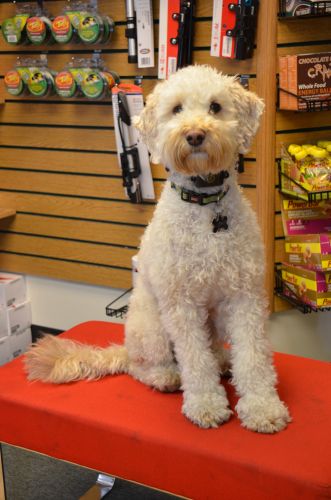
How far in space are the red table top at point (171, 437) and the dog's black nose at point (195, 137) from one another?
77 cm

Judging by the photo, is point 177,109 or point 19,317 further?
point 19,317

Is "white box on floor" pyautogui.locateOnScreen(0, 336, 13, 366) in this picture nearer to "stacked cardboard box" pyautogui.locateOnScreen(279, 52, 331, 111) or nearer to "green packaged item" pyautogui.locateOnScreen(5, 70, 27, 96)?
"green packaged item" pyautogui.locateOnScreen(5, 70, 27, 96)

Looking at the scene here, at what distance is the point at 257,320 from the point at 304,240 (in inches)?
42.4

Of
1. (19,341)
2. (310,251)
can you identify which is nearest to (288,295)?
(310,251)

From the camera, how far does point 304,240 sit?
104 inches

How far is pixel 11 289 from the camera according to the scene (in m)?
3.57

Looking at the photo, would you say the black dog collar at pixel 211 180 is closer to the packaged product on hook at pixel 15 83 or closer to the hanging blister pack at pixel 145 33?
the hanging blister pack at pixel 145 33

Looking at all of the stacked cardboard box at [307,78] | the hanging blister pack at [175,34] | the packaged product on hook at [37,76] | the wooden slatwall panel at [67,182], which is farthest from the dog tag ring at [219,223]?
the packaged product on hook at [37,76]

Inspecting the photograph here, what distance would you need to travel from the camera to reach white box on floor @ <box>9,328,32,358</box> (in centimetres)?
353

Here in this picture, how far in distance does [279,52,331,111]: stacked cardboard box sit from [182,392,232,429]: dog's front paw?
54.2 inches

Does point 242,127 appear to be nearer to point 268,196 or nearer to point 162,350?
point 162,350

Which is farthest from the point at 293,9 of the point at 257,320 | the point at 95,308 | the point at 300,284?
the point at 95,308

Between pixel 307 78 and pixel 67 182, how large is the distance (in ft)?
4.89

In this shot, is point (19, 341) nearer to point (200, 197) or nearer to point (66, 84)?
point (66, 84)
